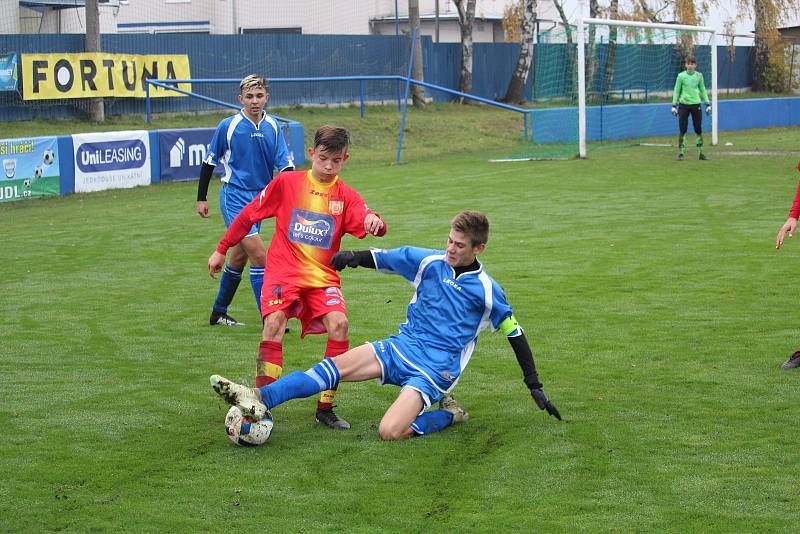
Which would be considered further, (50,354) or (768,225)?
(768,225)

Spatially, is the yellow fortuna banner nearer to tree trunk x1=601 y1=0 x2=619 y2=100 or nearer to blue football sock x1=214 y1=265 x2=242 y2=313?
tree trunk x1=601 y1=0 x2=619 y2=100

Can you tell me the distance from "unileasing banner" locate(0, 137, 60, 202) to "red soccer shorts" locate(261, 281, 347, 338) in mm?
12573

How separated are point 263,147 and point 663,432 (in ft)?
13.5

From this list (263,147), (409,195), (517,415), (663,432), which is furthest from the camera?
(409,195)

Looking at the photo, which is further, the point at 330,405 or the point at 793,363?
the point at 793,363

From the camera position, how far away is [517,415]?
6.29 metres

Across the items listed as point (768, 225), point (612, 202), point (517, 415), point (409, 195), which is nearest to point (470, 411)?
point (517, 415)

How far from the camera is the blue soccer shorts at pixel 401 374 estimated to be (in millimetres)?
5914

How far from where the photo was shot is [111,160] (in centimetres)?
1978

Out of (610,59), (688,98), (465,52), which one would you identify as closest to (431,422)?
(688,98)

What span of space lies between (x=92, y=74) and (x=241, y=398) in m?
22.3

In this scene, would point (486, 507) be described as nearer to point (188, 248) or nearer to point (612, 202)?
point (188, 248)

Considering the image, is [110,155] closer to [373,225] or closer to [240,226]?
[240,226]

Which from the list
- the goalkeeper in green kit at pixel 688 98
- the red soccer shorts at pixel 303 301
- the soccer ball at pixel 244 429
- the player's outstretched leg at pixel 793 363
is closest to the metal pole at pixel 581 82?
the goalkeeper in green kit at pixel 688 98
